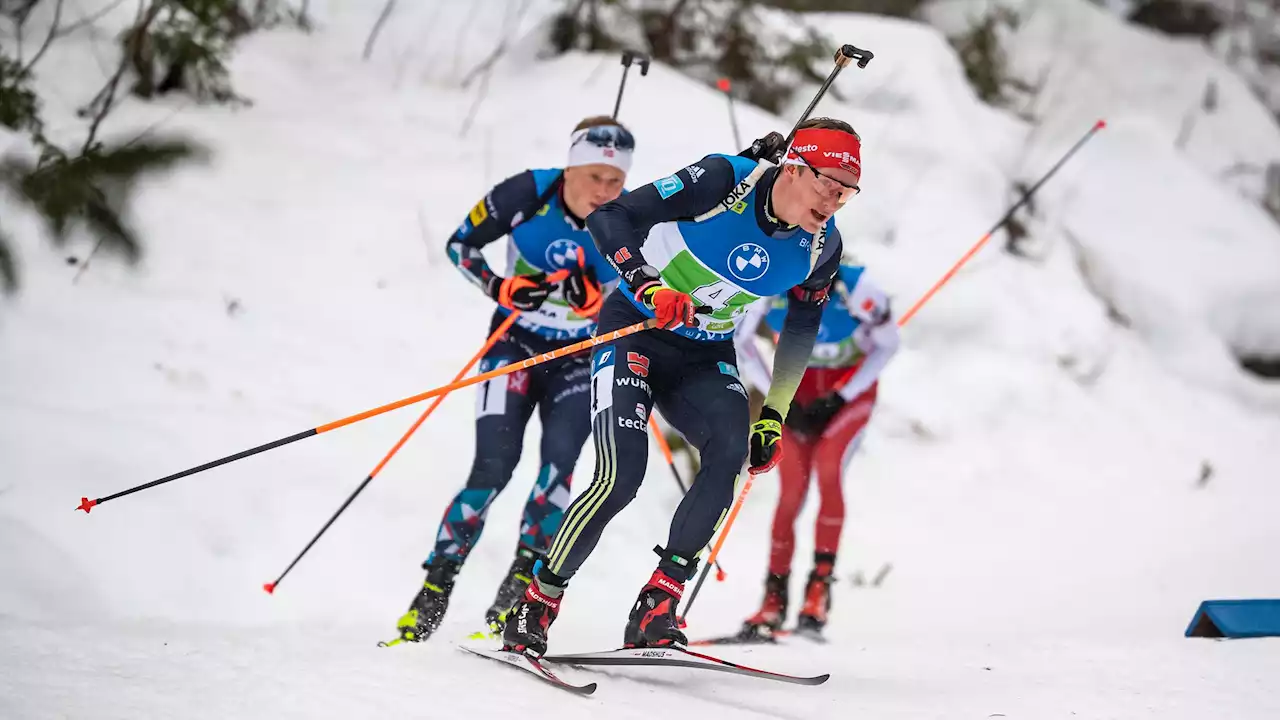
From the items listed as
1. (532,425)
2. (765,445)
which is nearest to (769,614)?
(765,445)

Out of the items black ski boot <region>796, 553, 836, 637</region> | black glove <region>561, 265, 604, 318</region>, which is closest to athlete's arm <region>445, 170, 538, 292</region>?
black glove <region>561, 265, 604, 318</region>

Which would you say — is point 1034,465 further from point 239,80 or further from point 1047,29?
point 1047,29

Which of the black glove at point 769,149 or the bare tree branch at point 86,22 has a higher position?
Result: the bare tree branch at point 86,22

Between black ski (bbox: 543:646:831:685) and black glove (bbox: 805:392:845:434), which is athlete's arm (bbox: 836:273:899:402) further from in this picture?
black ski (bbox: 543:646:831:685)

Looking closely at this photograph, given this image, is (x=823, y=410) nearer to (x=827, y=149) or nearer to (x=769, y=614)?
(x=769, y=614)

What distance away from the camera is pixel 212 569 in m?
5.01

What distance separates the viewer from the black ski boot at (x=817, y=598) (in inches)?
197

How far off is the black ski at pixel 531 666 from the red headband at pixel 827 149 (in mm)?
1707

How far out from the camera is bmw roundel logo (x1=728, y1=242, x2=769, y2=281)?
327cm

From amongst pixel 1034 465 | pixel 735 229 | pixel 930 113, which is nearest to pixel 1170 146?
pixel 930 113

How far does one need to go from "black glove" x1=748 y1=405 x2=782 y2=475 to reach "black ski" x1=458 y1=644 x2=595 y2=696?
0.89 meters

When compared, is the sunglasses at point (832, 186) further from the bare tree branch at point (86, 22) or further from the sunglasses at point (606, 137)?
the bare tree branch at point (86, 22)

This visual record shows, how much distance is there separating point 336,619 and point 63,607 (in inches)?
45.6

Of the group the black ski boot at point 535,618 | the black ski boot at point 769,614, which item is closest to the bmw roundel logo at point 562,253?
the black ski boot at point 535,618
